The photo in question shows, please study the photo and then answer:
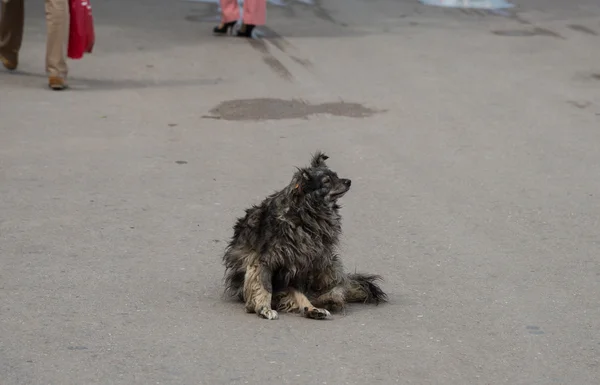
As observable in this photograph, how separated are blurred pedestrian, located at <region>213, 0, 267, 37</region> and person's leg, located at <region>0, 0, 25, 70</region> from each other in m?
3.44

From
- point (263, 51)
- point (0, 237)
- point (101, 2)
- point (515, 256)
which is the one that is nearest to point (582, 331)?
point (515, 256)

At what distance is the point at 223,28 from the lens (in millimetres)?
16766

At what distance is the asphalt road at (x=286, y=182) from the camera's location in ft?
20.2

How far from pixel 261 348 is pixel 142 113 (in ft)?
20.7

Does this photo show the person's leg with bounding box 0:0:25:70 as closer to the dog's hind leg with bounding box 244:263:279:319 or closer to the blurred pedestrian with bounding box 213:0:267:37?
the blurred pedestrian with bounding box 213:0:267:37

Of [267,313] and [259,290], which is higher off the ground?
[259,290]

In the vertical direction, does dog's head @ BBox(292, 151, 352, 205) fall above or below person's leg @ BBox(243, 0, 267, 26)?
above

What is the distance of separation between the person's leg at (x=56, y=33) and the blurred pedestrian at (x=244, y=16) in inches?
155

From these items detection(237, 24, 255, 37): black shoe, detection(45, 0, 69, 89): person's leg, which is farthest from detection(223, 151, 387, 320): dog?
detection(237, 24, 255, 37): black shoe

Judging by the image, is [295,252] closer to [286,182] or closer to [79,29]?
[286,182]

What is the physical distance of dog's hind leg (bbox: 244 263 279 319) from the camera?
6664 millimetres

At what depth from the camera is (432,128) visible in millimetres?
11766

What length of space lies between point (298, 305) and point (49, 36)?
6905 millimetres

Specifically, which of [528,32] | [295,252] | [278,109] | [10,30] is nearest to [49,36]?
[10,30]
